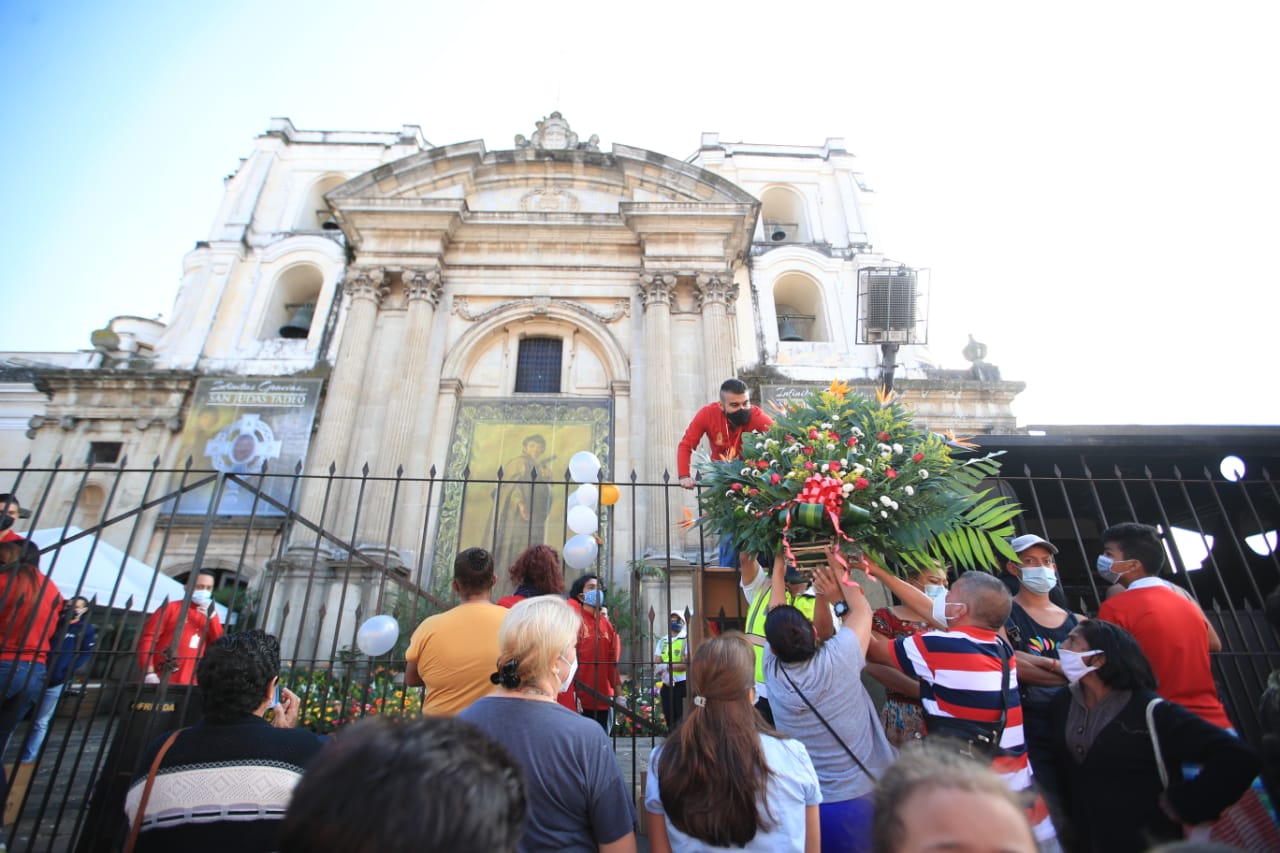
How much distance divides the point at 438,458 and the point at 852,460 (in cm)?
1114

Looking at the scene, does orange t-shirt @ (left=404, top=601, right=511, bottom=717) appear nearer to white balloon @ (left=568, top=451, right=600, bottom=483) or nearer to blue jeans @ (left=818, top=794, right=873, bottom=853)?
blue jeans @ (left=818, top=794, right=873, bottom=853)

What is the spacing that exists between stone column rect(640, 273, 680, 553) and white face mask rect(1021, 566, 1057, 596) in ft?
24.6

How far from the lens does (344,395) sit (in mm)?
13070

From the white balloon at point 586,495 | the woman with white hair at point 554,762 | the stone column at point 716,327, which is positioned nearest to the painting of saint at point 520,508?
the stone column at point 716,327

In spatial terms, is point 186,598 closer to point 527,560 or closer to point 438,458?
point 527,560

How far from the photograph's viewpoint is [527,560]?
14.3 ft

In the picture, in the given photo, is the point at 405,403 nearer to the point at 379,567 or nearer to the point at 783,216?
the point at 379,567

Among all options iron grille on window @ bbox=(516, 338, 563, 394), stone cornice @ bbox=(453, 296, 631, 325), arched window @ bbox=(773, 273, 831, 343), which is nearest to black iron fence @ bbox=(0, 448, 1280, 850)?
iron grille on window @ bbox=(516, 338, 563, 394)

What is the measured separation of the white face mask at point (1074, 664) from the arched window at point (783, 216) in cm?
1656

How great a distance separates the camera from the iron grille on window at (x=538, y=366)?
14.6 meters

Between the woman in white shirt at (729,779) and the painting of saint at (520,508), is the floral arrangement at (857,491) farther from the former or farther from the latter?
the painting of saint at (520,508)

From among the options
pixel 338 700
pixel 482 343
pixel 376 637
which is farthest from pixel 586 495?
pixel 482 343

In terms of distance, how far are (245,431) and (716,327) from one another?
1065 cm

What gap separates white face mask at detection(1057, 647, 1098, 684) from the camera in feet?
9.68
